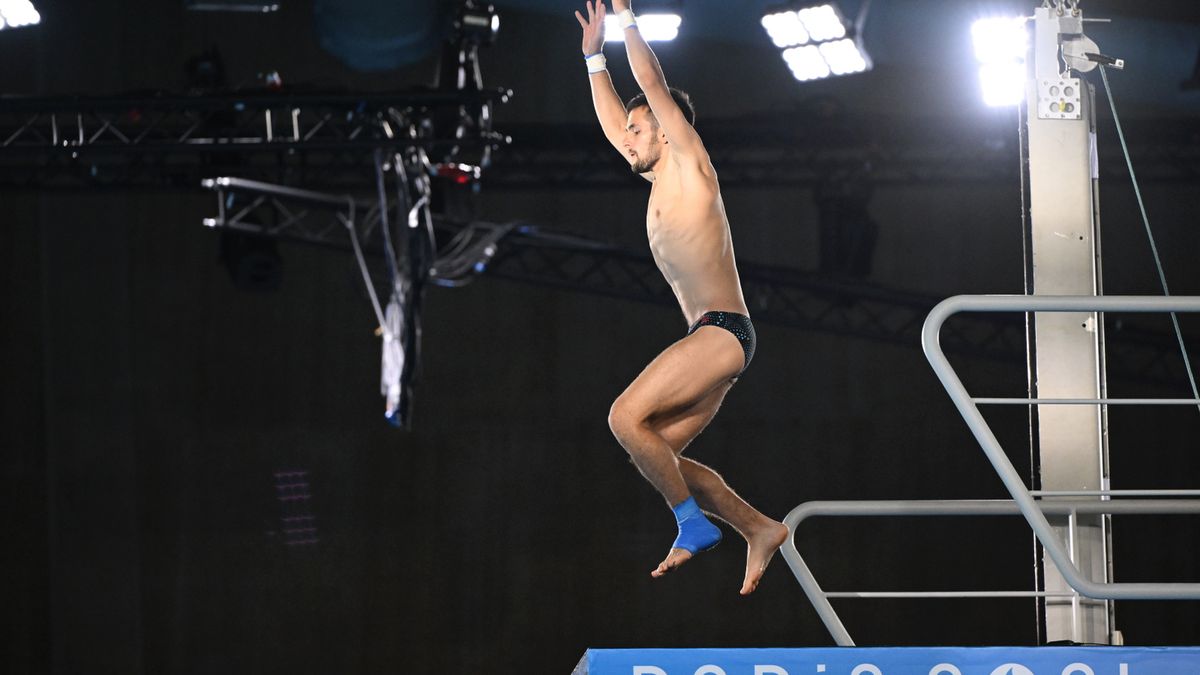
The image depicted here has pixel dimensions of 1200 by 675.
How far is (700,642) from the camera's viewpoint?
10.5 m

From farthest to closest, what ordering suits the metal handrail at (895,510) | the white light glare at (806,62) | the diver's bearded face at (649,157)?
the white light glare at (806,62)
the metal handrail at (895,510)
the diver's bearded face at (649,157)

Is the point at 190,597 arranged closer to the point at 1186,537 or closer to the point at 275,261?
the point at 275,261

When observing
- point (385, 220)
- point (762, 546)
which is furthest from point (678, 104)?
point (385, 220)

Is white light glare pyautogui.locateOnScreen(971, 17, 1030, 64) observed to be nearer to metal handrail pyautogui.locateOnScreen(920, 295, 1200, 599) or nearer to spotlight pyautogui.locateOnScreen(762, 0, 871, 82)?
spotlight pyautogui.locateOnScreen(762, 0, 871, 82)

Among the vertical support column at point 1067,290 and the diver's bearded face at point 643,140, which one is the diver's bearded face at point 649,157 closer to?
the diver's bearded face at point 643,140

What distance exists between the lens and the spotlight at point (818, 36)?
329 inches

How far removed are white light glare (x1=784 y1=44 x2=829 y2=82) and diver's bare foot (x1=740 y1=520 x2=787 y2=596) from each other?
6.00 m

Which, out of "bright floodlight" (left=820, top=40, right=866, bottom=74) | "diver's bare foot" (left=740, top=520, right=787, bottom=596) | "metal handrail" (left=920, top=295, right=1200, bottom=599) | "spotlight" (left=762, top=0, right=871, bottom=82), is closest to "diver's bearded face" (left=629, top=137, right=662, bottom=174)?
"metal handrail" (left=920, top=295, right=1200, bottom=599)

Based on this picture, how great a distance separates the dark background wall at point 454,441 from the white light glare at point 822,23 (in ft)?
6.34

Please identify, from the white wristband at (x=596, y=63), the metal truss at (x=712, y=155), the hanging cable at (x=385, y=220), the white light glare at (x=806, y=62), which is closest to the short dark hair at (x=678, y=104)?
the white wristband at (x=596, y=63)

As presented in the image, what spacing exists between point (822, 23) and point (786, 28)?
237 millimetres

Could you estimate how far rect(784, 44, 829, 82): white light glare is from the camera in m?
8.75

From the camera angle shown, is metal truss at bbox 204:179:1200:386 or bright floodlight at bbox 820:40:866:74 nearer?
bright floodlight at bbox 820:40:866:74

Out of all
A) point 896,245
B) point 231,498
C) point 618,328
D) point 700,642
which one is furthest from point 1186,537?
point 231,498
